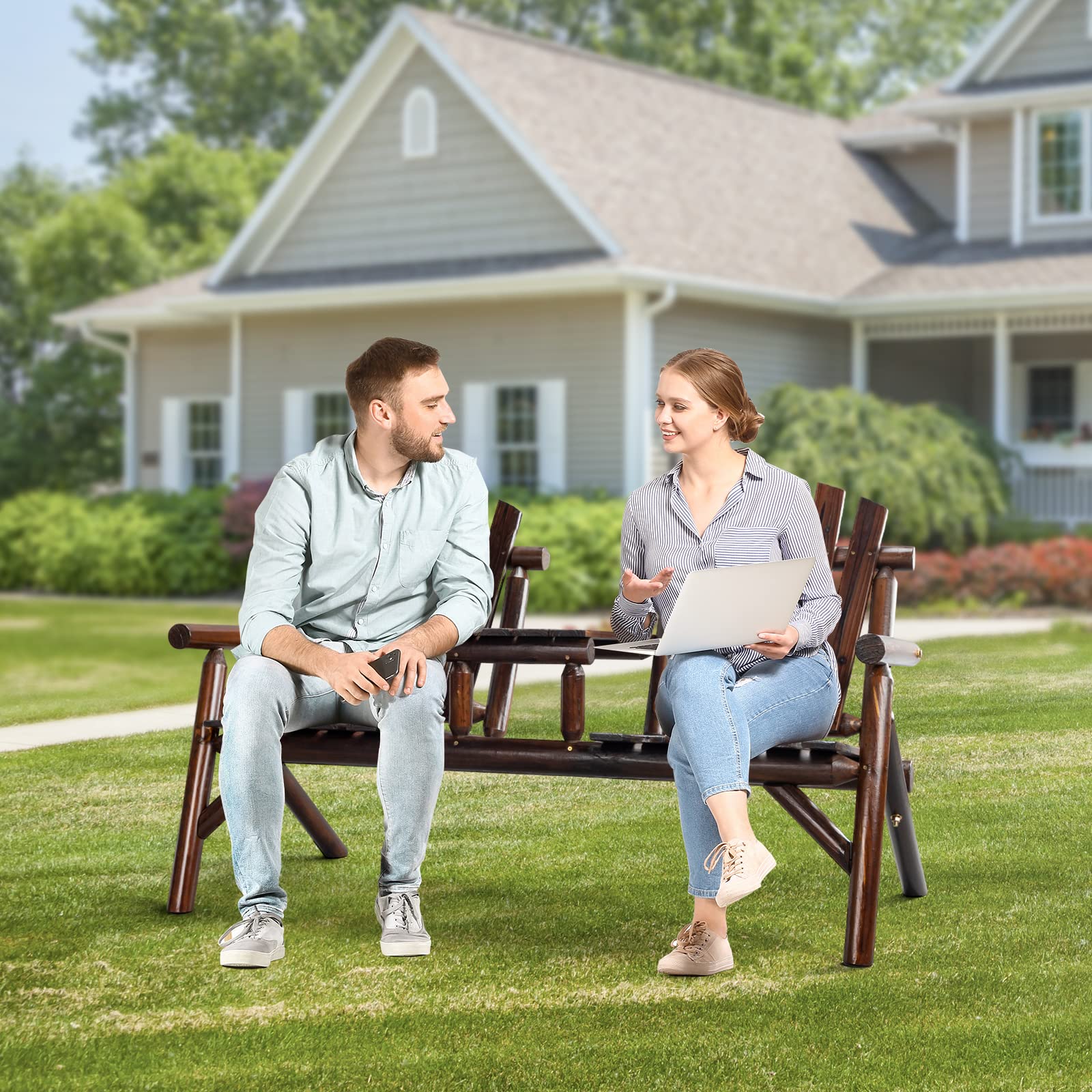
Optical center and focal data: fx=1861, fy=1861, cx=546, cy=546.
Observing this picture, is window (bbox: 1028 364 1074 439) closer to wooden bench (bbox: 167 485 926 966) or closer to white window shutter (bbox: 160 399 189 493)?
white window shutter (bbox: 160 399 189 493)

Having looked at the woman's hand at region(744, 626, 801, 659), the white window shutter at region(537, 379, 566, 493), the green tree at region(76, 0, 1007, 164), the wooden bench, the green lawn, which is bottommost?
the green lawn

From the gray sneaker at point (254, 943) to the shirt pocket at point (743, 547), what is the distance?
144 centimetres

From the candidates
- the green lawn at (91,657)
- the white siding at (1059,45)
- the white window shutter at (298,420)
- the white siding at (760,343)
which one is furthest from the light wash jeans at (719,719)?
the white siding at (1059,45)

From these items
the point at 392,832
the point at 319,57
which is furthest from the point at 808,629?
the point at 319,57

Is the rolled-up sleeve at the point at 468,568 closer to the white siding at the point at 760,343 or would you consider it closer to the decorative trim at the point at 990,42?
the white siding at the point at 760,343

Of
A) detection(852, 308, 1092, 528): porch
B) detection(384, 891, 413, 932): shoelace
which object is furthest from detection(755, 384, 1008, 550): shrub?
detection(384, 891, 413, 932): shoelace

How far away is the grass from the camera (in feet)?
12.6

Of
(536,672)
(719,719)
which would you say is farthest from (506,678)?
(536,672)

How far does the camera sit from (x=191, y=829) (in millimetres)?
5141

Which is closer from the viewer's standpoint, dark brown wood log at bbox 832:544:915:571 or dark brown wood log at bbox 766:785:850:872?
dark brown wood log at bbox 766:785:850:872

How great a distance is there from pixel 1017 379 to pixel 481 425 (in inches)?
258

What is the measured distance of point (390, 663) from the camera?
15.1 ft

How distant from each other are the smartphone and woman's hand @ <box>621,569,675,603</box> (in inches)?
23.6

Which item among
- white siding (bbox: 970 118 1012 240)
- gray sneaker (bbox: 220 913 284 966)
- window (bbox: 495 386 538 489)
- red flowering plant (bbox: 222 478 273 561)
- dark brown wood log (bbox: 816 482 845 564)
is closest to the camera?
gray sneaker (bbox: 220 913 284 966)
